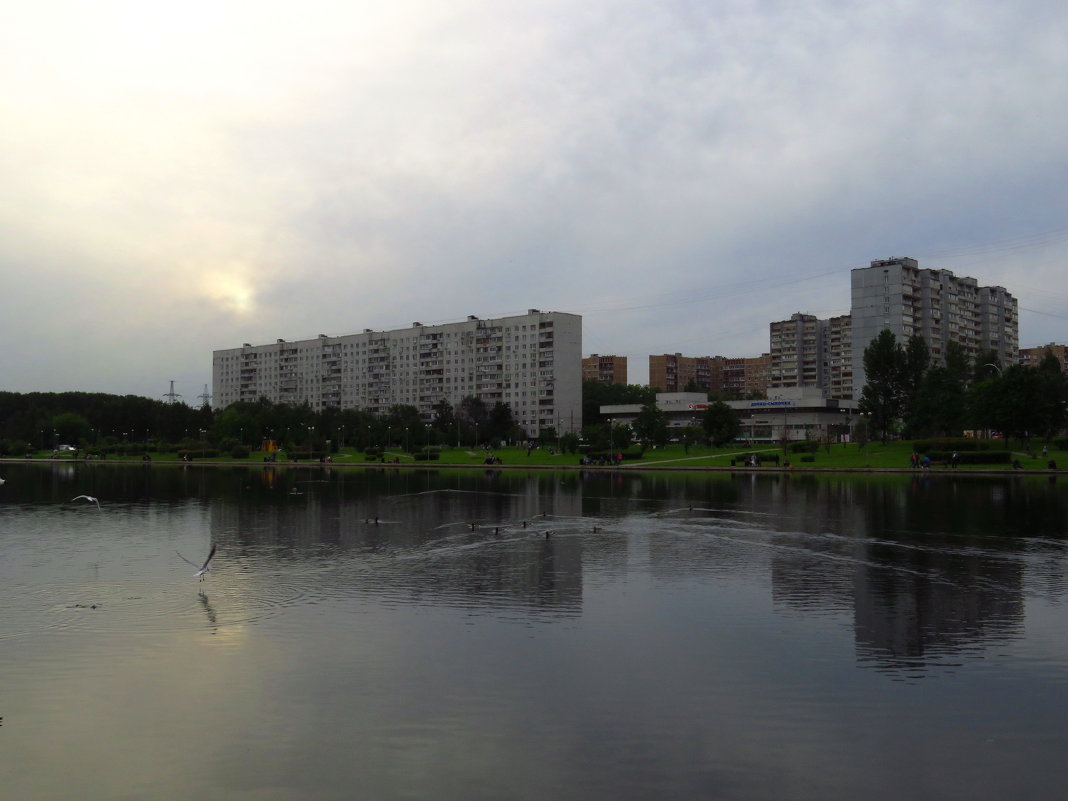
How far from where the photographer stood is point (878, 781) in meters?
9.96

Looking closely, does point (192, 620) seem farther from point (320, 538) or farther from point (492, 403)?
point (492, 403)

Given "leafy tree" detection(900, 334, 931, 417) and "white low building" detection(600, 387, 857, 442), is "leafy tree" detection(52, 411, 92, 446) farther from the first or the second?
"leafy tree" detection(900, 334, 931, 417)

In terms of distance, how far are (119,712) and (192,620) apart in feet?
18.2

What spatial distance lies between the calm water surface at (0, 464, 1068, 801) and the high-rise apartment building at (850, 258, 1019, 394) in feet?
416

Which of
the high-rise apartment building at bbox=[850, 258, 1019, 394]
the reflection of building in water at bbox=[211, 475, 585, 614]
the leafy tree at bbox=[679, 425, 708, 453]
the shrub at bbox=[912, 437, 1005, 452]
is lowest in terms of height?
the reflection of building in water at bbox=[211, 475, 585, 614]

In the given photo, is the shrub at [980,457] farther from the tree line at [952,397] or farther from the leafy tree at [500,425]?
the leafy tree at [500,425]

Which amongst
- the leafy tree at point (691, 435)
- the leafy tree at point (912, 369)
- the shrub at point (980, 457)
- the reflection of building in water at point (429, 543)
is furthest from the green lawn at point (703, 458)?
the reflection of building in water at point (429, 543)

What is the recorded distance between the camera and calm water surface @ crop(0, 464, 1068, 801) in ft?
33.6

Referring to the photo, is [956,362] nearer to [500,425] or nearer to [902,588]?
[500,425]

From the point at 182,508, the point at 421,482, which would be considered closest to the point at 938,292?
the point at 421,482

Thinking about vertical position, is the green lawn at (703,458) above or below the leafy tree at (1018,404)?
below

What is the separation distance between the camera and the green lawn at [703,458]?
81.0m

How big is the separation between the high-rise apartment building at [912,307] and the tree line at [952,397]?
31.6m

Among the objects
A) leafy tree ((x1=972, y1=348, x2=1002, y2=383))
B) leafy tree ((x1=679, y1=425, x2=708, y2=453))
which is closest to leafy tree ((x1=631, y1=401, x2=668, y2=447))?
leafy tree ((x1=679, y1=425, x2=708, y2=453))
